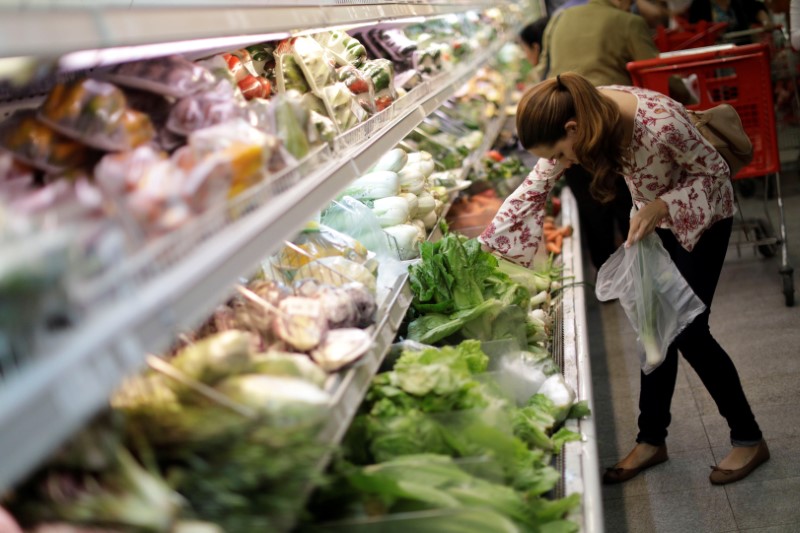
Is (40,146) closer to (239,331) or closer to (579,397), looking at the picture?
(239,331)

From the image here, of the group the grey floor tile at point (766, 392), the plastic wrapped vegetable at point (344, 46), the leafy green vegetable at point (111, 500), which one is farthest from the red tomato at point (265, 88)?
the grey floor tile at point (766, 392)

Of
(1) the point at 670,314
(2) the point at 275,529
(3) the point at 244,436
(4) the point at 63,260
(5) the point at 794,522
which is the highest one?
(4) the point at 63,260

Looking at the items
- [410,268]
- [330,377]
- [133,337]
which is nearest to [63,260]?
[133,337]

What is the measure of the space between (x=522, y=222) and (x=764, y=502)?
1305 millimetres

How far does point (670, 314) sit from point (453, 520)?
5.72ft

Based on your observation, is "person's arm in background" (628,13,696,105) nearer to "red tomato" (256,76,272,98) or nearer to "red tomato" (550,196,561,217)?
"red tomato" (550,196,561,217)

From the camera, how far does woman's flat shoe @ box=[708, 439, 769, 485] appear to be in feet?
10.9

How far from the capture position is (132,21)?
4.72 ft

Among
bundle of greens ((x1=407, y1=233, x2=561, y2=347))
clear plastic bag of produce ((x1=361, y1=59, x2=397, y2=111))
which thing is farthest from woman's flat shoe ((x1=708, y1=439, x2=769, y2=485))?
clear plastic bag of produce ((x1=361, y1=59, x2=397, y2=111))

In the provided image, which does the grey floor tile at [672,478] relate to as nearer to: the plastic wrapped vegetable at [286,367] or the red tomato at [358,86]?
the red tomato at [358,86]

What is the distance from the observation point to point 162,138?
5.96 feet

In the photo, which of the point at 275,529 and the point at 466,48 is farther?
the point at 466,48

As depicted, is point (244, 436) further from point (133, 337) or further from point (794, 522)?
point (794, 522)

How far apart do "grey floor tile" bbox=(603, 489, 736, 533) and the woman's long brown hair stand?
121 cm
